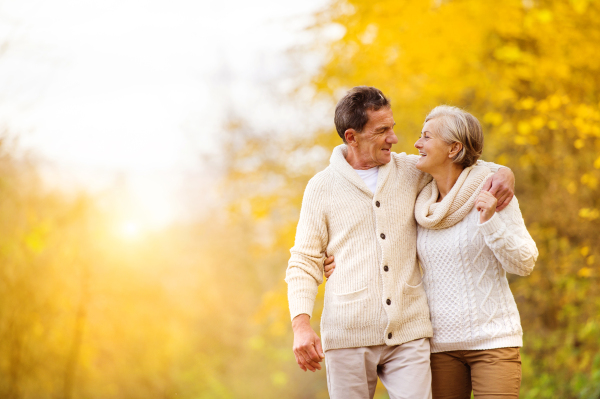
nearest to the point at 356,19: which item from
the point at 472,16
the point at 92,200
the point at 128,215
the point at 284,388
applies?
the point at 472,16

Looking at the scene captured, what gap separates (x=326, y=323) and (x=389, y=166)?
72 centimetres

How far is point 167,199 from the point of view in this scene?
10.5 metres

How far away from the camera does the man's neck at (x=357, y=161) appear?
244cm

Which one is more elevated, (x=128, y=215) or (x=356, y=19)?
(x=356, y=19)

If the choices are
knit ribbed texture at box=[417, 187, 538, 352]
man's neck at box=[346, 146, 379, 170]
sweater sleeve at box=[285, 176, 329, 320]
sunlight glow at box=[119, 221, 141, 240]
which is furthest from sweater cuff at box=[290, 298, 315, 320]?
sunlight glow at box=[119, 221, 141, 240]

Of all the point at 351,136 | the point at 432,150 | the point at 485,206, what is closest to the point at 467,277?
the point at 485,206

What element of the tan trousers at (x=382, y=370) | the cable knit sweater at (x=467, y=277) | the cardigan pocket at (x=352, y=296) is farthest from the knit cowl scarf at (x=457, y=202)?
the tan trousers at (x=382, y=370)

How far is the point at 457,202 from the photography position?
7.38 ft

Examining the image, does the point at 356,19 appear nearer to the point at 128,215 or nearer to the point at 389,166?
the point at 389,166

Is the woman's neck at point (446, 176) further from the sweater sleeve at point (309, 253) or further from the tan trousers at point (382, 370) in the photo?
the tan trousers at point (382, 370)

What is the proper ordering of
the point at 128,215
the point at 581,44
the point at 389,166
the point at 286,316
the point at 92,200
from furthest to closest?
the point at 128,215 < the point at 92,200 < the point at 286,316 < the point at 581,44 < the point at 389,166

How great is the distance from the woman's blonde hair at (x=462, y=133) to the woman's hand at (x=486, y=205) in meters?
0.22

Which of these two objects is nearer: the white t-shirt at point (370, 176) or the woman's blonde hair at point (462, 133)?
the woman's blonde hair at point (462, 133)

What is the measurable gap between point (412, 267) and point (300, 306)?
1.64 ft
